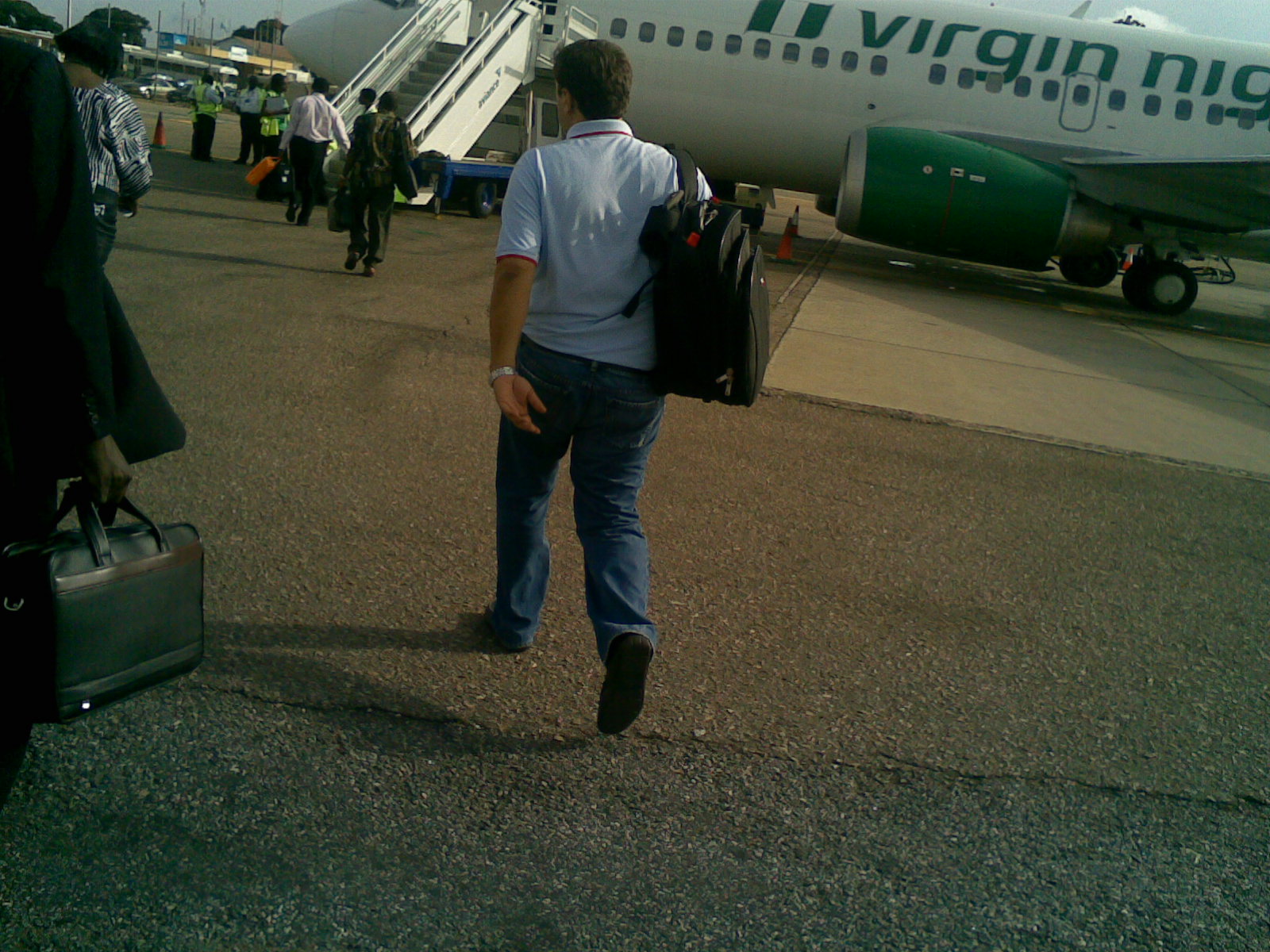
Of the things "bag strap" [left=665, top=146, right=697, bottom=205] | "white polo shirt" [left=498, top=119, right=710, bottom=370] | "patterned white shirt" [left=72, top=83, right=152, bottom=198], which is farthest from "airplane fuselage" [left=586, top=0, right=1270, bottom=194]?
"white polo shirt" [left=498, top=119, right=710, bottom=370]

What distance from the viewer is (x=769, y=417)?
21.6 ft

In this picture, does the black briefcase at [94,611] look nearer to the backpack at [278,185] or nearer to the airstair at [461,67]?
the backpack at [278,185]

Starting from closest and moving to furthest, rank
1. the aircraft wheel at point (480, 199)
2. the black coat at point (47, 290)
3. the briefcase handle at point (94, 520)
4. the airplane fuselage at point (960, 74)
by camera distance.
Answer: the black coat at point (47, 290), the briefcase handle at point (94, 520), the airplane fuselage at point (960, 74), the aircraft wheel at point (480, 199)

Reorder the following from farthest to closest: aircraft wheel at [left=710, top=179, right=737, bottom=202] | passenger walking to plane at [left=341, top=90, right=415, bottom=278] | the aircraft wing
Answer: aircraft wheel at [left=710, top=179, right=737, bottom=202] → the aircraft wing → passenger walking to plane at [left=341, top=90, right=415, bottom=278]

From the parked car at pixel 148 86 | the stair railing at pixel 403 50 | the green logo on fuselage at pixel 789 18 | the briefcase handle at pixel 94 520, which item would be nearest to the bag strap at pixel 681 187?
the briefcase handle at pixel 94 520

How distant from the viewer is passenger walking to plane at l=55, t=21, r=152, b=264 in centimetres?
460

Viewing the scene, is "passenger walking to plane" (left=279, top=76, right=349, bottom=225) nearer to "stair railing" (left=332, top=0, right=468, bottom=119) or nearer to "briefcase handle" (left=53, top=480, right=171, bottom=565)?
"stair railing" (left=332, top=0, right=468, bottom=119)

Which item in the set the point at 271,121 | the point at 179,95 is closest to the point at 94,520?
the point at 271,121

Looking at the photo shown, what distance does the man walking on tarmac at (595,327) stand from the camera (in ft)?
9.05

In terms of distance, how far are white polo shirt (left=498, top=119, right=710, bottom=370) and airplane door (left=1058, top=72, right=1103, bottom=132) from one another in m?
14.1

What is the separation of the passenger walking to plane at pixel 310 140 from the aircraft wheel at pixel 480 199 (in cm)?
338

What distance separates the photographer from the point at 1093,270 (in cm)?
1558

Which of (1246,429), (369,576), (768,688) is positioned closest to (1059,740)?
(768,688)

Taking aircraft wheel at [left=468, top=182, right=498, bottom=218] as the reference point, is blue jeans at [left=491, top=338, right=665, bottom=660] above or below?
above
